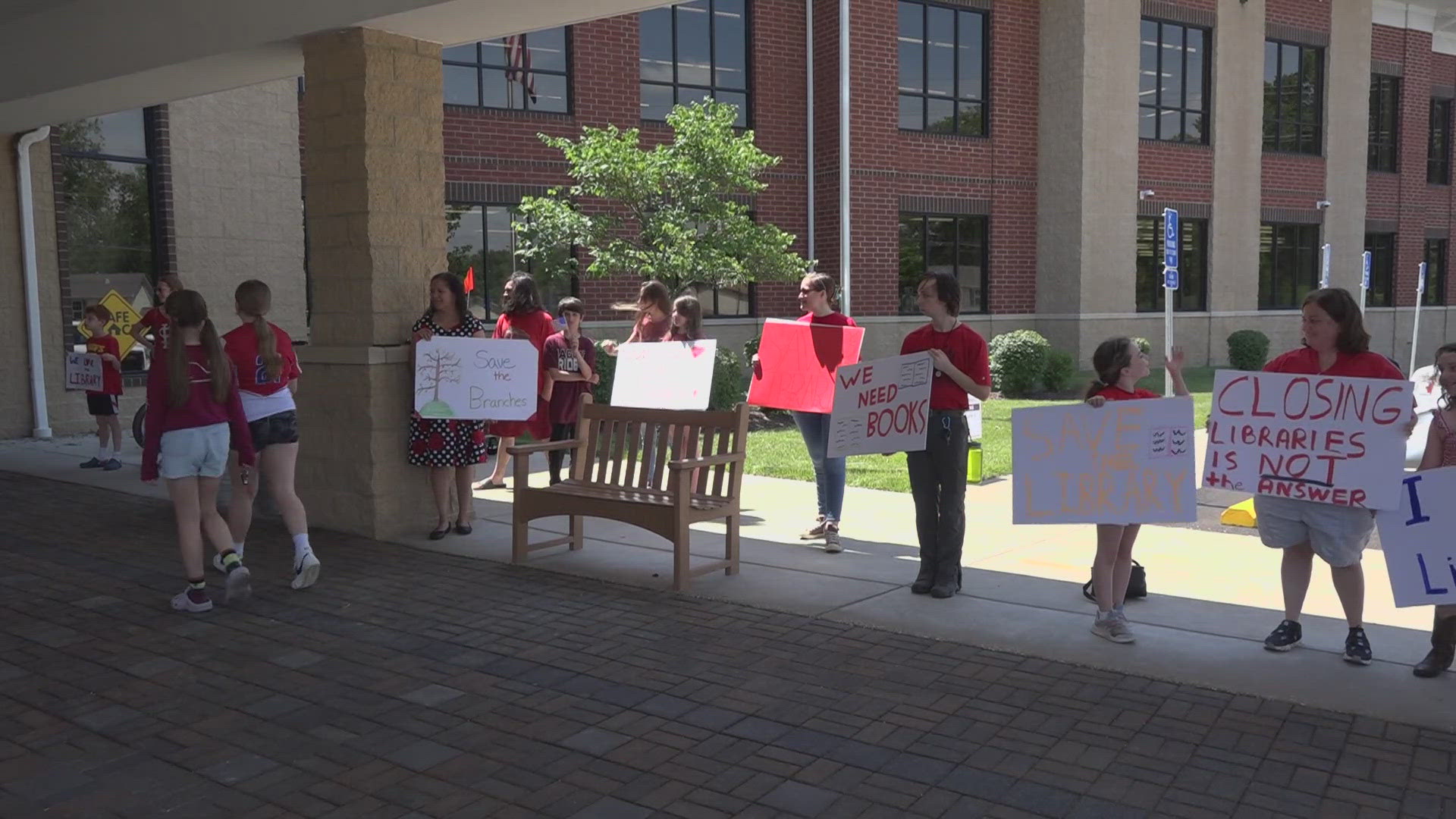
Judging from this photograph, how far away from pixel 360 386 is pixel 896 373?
407 centimetres

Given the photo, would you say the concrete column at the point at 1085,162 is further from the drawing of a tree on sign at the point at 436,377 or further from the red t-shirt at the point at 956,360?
the red t-shirt at the point at 956,360

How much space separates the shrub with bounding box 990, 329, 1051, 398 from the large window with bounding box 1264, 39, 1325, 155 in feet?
40.8

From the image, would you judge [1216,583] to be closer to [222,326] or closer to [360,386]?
[360,386]

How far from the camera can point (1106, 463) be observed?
5.61 meters

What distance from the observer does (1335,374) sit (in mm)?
5145

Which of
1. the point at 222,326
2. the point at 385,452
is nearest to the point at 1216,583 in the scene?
the point at 385,452

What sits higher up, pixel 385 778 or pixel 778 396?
pixel 778 396

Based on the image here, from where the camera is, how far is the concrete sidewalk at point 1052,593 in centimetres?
510

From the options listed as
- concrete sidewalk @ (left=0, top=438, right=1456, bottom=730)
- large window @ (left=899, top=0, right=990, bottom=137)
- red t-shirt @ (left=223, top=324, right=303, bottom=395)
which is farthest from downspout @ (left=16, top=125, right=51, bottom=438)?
large window @ (left=899, top=0, right=990, bottom=137)

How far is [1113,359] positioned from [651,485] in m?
3.32

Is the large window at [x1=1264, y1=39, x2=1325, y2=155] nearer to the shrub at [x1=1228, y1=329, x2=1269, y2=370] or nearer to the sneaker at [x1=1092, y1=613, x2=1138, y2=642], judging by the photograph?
the shrub at [x1=1228, y1=329, x2=1269, y2=370]

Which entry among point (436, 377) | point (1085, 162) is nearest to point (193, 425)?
point (436, 377)

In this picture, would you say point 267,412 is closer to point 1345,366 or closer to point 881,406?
point 881,406

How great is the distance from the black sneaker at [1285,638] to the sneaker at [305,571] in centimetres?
528
